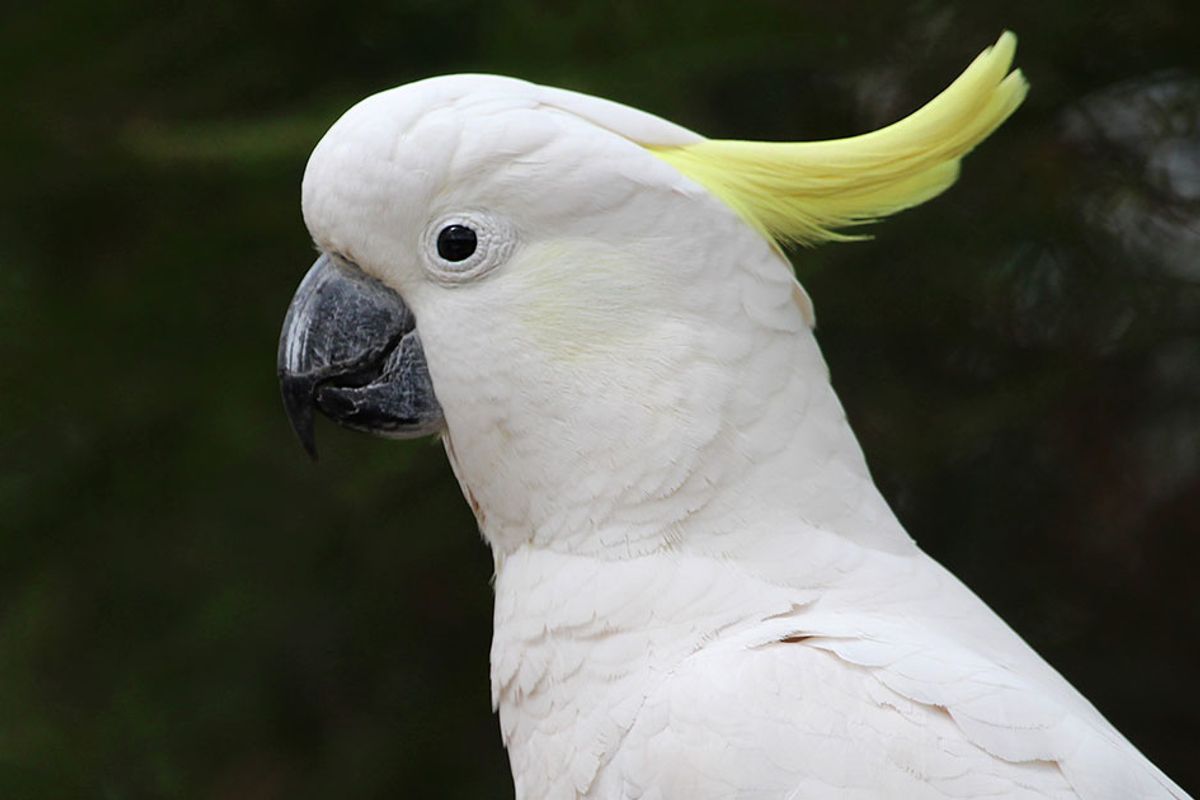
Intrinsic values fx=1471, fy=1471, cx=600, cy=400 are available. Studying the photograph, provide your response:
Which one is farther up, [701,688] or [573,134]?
[573,134]

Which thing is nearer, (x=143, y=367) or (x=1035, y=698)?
(x=1035, y=698)

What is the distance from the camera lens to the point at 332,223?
54.2 inches

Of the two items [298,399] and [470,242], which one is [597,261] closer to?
[470,242]

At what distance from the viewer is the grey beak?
1.40 m

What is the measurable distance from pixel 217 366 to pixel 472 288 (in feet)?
3.48

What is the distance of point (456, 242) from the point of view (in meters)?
→ 1.34

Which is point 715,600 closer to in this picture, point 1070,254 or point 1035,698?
point 1035,698

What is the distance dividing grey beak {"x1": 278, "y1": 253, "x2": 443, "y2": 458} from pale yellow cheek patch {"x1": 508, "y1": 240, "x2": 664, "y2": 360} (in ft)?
0.43

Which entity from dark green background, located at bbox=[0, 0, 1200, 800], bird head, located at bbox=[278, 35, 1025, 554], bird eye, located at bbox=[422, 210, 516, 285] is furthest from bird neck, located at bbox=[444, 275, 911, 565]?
dark green background, located at bbox=[0, 0, 1200, 800]

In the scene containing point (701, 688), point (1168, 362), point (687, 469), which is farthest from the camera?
point (1168, 362)

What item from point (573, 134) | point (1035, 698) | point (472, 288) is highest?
point (573, 134)

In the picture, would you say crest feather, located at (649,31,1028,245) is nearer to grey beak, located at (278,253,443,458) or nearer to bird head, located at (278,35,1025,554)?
bird head, located at (278,35,1025,554)

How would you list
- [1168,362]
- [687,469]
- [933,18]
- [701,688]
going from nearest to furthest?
[701,688] → [687,469] → [933,18] → [1168,362]

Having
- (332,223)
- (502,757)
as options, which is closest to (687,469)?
(332,223)
